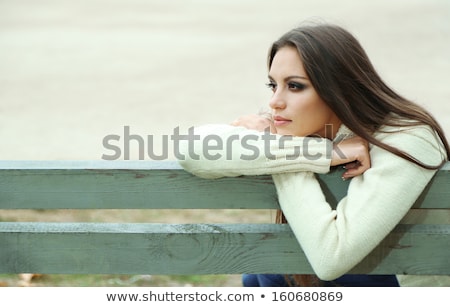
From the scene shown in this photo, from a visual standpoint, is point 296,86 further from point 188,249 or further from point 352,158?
point 188,249

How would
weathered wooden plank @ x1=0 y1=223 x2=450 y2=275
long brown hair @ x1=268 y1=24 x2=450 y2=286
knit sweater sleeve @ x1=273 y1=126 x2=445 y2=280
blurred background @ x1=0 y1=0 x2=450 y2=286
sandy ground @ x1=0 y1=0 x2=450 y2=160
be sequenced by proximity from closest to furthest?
knit sweater sleeve @ x1=273 y1=126 x2=445 y2=280 < weathered wooden plank @ x1=0 y1=223 x2=450 y2=275 < long brown hair @ x1=268 y1=24 x2=450 y2=286 < blurred background @ x1=0 y1=0 x2=450 y2=286 < sandy ground @ x1=0 y1=0 x2=450 y2=160

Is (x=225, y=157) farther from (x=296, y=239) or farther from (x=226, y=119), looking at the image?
(x=226, y=119)

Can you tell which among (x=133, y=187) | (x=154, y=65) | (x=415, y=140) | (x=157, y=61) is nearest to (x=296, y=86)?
(x=415, y=140)

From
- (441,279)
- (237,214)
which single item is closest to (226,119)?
(237,214)

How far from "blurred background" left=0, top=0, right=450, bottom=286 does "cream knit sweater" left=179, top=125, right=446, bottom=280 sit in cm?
193

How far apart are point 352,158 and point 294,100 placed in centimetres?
29

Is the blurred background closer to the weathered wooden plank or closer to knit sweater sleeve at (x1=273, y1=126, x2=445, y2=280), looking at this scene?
the weathered wooden plank

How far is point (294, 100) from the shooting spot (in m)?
2.40

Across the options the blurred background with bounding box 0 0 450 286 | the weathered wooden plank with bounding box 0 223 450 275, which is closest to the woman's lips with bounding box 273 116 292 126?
the weathered wooden plank with bounding box 0 223 450 275

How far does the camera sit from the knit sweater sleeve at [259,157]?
2.17 m

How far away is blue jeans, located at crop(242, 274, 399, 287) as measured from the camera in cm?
256

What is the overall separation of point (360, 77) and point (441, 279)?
689 millimetres

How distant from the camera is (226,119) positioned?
22.5 ft

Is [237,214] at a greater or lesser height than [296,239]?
lesser
